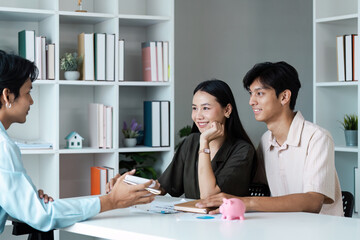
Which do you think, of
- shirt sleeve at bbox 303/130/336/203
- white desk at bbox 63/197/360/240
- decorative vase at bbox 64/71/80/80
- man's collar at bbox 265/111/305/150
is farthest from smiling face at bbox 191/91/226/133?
decorative vase at bbox 64/71/80/80

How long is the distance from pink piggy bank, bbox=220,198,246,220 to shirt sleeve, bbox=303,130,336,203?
0.42 m

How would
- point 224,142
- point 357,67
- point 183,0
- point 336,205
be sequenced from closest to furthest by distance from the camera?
point 336,205, point 224,142, point 357,67, point 183,0

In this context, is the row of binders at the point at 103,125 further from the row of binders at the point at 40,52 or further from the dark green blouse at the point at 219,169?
the dark green blouse at the point at 219,169

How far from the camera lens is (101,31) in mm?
3566

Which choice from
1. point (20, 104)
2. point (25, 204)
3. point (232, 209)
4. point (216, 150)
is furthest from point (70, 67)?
point (232, 209)

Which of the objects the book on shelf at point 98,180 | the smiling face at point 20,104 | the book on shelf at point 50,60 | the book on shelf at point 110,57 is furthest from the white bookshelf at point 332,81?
the smiling face at point 20,104

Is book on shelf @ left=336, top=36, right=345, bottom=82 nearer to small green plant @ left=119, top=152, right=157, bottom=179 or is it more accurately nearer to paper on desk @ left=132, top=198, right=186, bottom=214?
small green plant @ left=119, top=152, right=157, bottom=179

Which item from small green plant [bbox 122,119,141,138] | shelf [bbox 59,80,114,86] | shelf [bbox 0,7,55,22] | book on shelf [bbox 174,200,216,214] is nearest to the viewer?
book on shelf [bbox 174,200,216,214]

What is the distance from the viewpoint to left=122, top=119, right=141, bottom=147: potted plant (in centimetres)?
355

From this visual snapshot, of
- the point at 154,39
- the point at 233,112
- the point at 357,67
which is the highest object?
the point at 154,39

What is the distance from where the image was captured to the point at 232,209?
1873 mm

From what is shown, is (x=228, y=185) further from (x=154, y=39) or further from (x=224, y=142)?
(x=154, y=39)

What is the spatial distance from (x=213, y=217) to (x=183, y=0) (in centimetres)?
276

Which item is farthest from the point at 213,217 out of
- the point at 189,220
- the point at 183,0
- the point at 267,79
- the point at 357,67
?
the point at 183,0
